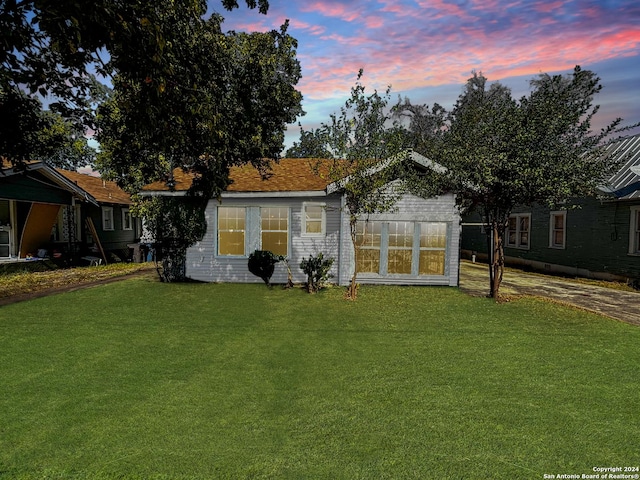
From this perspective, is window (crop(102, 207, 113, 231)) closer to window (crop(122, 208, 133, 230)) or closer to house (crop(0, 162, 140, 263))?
house (crop(0, 162, 140, 263))

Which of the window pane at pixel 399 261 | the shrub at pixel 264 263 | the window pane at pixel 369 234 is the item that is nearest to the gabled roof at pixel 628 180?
the window pane at pixel 399 261

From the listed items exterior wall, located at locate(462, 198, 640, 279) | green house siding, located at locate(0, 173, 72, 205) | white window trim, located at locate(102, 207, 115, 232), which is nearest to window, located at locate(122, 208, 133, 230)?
white window trim, located at locate(102, 207, 115, 232)

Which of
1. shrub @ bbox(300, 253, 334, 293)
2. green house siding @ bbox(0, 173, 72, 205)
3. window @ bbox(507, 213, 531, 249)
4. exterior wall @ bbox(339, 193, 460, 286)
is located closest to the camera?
shrub @ bbox(300, 253, 334, 293)

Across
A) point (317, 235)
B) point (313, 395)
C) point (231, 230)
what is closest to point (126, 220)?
point (231, 230)

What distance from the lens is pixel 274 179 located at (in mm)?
15453

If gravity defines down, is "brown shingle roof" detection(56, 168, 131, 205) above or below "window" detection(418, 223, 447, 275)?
above

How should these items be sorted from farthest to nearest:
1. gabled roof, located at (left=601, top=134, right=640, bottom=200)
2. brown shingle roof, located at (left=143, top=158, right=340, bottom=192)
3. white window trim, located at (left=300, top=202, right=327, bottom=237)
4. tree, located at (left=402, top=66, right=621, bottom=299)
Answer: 1. gabled roof, located at (left=601, top=134, right=640, bottom=200)
2. white window trim, located at (left=300, top=202, right=327, bottom=237)
3. brown shingle roof, located at (left=143, top=158, right=340, bottom=192)
4. tree, located at (left=402, top=66, right=621, bottom=299)

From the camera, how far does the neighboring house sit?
15.3m

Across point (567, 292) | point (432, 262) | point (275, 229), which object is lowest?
point (567, 292)

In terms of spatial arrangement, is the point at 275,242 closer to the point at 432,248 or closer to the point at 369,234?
the point at 369,234

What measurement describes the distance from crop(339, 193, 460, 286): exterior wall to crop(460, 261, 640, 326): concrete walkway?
1.09 meters

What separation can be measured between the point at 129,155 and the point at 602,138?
71.4ft

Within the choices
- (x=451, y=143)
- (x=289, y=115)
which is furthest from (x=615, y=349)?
(x=289, y=115)

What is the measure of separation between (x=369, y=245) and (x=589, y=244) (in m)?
10.9
